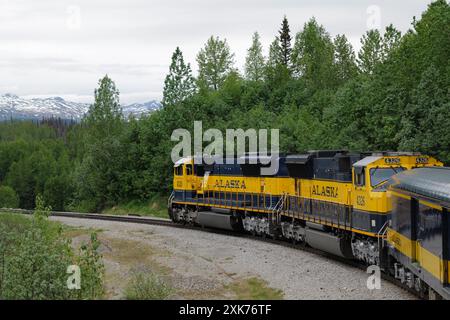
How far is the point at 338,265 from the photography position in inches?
769

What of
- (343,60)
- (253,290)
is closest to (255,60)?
(343,60)

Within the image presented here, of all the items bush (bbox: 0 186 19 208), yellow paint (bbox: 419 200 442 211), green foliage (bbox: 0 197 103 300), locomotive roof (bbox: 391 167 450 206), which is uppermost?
locomotive roof (bbox: 391 167 450 206)

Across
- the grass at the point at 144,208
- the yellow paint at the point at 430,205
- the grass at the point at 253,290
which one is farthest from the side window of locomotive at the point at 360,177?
the grass at the point at 144,208

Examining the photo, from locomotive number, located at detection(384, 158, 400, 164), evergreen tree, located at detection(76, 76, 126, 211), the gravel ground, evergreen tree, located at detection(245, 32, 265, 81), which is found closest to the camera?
the gravel ground

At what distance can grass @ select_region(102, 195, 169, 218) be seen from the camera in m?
48.7

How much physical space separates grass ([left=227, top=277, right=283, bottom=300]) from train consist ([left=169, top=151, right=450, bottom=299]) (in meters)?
3.55

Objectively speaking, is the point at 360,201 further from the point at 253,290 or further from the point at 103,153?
the point at 103,153

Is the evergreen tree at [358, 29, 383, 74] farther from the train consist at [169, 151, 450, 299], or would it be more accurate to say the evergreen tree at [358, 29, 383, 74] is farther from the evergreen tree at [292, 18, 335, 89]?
the train consist at [169, 151, 450, 299]

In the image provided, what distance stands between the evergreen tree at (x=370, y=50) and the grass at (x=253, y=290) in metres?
38.7

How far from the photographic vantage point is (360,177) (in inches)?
719

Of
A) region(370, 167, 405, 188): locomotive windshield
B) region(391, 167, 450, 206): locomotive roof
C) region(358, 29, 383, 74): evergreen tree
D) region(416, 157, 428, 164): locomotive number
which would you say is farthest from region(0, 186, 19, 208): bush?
region(391, 167, 450, 206): locomotive roof
